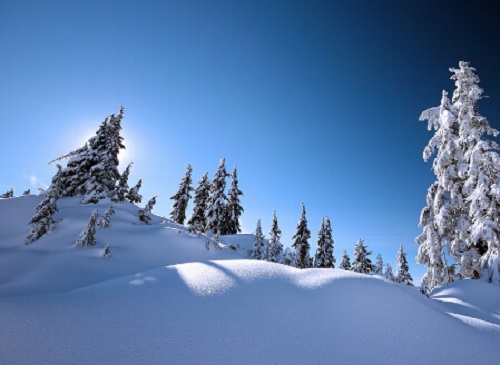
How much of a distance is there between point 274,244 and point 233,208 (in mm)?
9596

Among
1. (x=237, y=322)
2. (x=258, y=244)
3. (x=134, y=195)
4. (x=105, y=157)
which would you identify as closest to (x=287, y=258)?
(x=258, y=244)

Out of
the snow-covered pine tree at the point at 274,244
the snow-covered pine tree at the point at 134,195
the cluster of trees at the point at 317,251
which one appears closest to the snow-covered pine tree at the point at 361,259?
the cluster of trees at the point at 317,251

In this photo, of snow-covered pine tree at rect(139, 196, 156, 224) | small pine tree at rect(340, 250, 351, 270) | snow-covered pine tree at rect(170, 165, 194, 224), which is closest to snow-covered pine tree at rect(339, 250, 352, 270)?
small pine tree at rect(340, 250, 351, 270)

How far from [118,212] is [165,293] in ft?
33.3

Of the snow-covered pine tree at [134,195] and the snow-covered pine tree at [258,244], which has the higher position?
the snow-covered pine tree at [134,195]

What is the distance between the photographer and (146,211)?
13219mm

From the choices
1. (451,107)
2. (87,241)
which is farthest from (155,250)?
(451,107)

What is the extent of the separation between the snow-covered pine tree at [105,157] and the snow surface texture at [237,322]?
15581mm

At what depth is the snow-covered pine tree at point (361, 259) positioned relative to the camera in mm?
43344

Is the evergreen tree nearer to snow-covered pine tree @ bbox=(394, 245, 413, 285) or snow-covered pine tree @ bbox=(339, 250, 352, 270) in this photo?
snow-covered pine tree @ bbox=(339, 250, 352, 270)

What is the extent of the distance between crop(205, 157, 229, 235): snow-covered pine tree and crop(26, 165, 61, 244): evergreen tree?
84.2ft

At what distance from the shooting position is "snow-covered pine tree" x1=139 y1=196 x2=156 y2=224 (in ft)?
42.9

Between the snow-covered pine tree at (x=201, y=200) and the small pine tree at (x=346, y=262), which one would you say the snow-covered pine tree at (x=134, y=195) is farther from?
the small pine tree at (x=346, y=262)

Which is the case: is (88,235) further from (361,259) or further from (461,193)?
(361,259)
